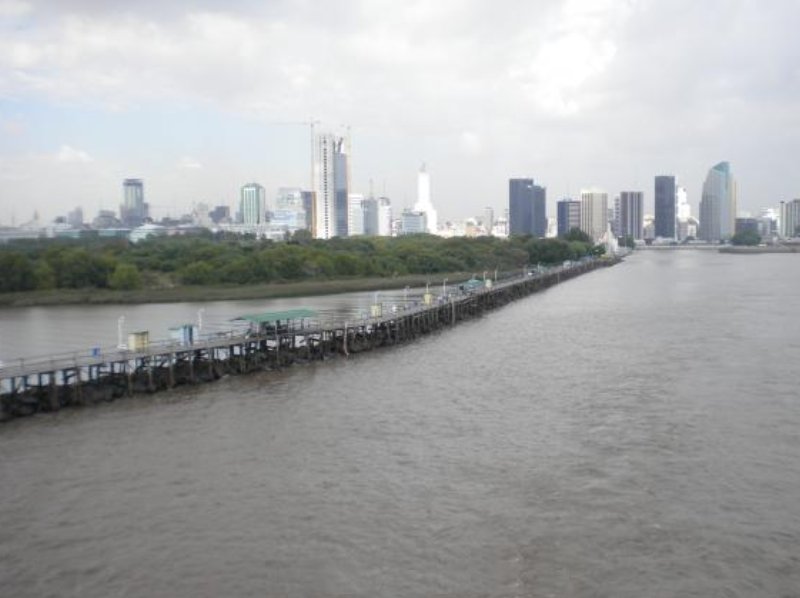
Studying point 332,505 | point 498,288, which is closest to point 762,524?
point 332,505

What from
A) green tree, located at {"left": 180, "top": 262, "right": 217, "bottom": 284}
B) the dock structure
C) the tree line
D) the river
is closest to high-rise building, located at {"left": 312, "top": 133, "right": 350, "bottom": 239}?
the tree line

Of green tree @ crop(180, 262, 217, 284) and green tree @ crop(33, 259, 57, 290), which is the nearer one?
green tree @ crop(33, 259, 57, 290)

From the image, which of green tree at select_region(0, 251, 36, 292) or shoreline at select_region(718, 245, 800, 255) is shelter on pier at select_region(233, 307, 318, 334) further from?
shoreline at select_region(718, 245, 800, 255)

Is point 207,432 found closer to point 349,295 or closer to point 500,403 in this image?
point 500,403

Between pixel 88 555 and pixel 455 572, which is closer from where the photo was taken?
pixel 455 572

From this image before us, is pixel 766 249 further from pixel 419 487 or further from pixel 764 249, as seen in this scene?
pixel 419 487

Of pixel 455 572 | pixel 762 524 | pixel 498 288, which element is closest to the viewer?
pixel 455 572
